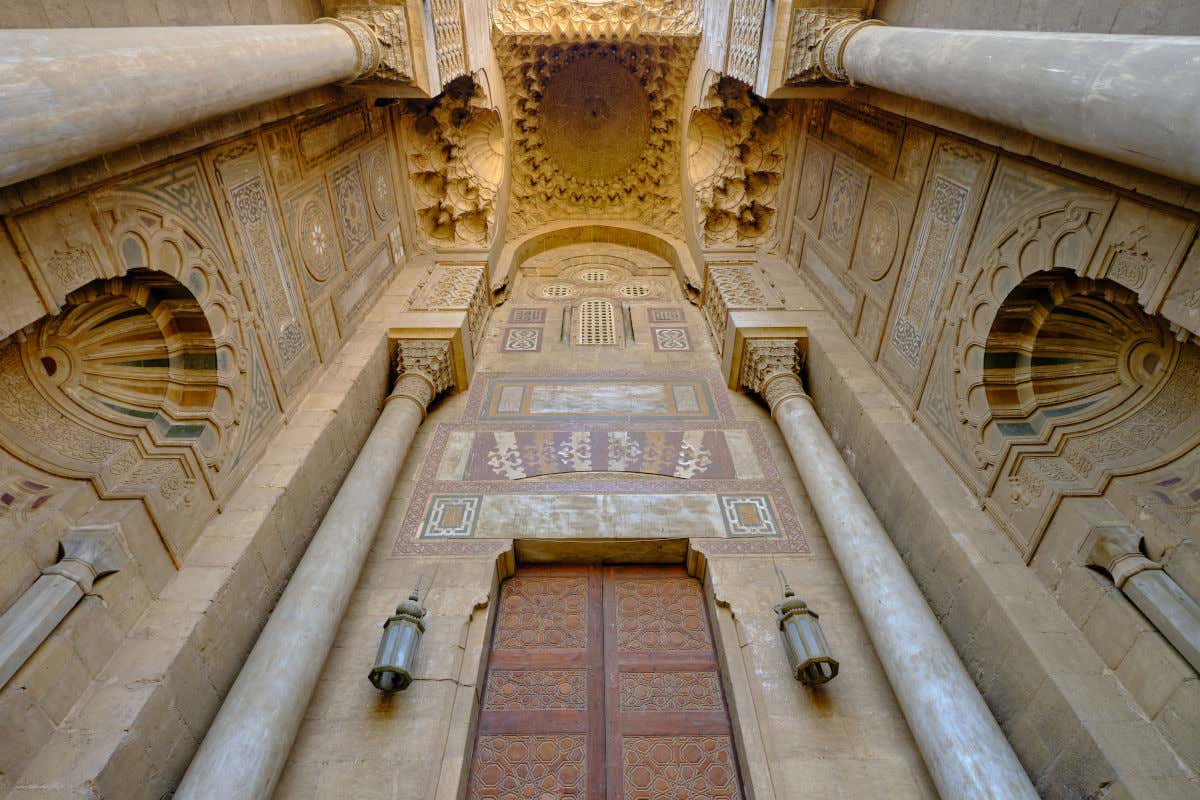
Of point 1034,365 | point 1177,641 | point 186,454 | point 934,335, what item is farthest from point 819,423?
point 186,454

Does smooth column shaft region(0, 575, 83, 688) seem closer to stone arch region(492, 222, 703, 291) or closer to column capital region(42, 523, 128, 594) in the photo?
column capital region(42, 523, 128, 594)

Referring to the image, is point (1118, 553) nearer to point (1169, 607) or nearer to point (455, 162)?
point (1169, 607)

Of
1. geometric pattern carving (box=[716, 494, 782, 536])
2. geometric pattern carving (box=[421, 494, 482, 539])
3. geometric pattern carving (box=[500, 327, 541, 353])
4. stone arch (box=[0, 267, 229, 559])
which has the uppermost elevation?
stone arch (box=[0, 267, 229, 559])

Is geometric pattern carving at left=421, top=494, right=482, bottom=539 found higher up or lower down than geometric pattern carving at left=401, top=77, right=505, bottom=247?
lower down

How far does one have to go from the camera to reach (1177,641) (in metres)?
2.36

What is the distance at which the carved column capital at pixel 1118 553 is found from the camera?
8.54 feet

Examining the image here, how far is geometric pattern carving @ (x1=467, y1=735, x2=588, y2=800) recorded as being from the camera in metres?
3.25

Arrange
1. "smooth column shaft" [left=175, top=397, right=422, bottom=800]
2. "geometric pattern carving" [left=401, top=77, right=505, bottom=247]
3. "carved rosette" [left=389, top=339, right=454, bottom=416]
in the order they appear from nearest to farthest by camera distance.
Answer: "smooth column shaft" [left=175, top=397, right=422, bottom=800] → "carved rosette" [left=389, top=339, right=454, bottom=416] → "geometric pattern carving" [left=401, top=77, right=505, bottom=247]

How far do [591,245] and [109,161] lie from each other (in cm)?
692

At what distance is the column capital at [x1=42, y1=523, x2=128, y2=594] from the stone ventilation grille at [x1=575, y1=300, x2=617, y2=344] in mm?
4778

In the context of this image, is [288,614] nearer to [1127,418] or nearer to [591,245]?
[1127,418]

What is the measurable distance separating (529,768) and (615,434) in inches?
110

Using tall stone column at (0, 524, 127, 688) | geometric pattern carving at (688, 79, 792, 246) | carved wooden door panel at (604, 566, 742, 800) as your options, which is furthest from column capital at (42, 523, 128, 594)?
geometric pattern carving at (688, 79, 792, 246)

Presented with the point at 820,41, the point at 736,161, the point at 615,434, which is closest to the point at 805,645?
the point at 615,434
